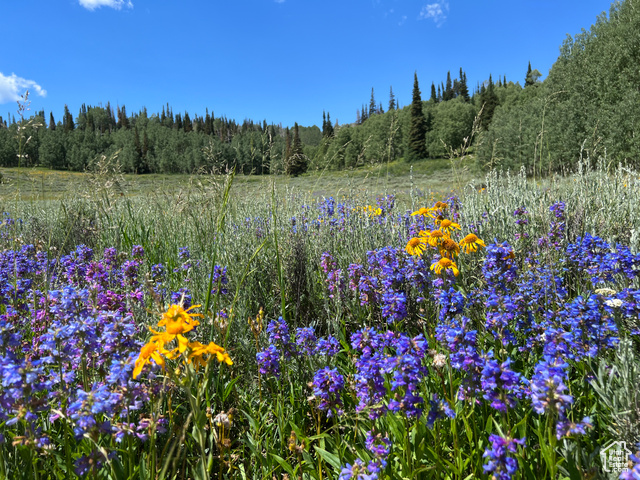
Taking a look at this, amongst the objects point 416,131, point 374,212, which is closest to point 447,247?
point 374,212

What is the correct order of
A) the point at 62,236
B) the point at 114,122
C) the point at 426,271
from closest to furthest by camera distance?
the point at 426,271 < the point at 62,236 < the point at 114,122

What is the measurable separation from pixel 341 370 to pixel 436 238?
113cm

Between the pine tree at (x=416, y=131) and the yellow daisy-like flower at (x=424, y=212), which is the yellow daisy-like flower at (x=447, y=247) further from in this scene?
the pine tree at (x=416, y=131)

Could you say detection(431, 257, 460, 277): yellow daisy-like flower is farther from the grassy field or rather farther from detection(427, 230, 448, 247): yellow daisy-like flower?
the grassy field

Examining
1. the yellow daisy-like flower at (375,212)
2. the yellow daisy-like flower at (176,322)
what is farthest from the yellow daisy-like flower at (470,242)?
the yellow daisy-like flower at (176,322)

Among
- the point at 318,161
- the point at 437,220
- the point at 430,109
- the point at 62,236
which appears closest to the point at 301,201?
the point at 318,161

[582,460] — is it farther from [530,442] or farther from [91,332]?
[91,332]

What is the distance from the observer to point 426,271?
2.30 m

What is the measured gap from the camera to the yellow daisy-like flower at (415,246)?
2613 millimetres

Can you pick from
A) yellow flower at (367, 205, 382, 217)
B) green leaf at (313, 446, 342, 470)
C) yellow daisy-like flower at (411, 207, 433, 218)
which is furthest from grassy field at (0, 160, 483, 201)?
green leaf at (313, 446, 342, 470)

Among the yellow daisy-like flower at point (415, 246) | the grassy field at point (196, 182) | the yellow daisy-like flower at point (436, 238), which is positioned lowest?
the yellow daisy-like flower at point (415, 246)

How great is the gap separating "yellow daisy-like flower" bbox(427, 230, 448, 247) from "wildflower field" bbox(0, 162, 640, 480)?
0.02 metres

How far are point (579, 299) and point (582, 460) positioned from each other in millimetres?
608

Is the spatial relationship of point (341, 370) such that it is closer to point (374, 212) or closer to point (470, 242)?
point (470, 242)
